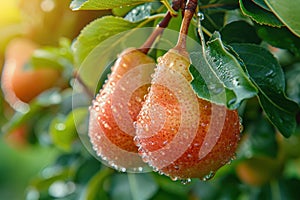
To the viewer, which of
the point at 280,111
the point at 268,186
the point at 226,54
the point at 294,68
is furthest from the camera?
the point at 268,186

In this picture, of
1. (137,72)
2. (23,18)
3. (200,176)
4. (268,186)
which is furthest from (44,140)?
(200,176)

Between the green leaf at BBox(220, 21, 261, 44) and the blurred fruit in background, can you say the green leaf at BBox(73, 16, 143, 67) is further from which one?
the blurred fruit in background

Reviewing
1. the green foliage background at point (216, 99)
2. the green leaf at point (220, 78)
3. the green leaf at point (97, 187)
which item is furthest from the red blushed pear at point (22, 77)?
the green leaf at point (220, 78)

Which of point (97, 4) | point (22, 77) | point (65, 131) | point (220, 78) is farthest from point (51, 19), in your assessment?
point (220, 78)

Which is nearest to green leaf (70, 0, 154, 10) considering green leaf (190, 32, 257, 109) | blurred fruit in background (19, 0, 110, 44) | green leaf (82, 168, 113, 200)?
green leaf (190, 32, 257, 109)

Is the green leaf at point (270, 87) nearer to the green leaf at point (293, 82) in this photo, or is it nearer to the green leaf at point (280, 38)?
the green leaf at point (280, 38)

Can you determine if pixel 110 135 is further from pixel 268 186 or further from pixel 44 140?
pixel 44 140
